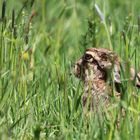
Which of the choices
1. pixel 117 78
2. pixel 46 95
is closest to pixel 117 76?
pixel 117 78

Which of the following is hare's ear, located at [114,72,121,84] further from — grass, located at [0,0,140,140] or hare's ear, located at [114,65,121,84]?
grass, located at [0,0,140,140]

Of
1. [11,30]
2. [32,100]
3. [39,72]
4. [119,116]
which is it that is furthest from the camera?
[39,72]

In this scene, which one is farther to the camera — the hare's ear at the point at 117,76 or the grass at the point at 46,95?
the hare's ear at the point at 117,76

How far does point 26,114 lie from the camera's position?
15.1 feet

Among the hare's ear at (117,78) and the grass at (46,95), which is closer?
the grass at (46,95)

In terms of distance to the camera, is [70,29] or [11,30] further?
[70,29]

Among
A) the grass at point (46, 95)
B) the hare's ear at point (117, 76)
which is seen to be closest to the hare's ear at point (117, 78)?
the hare's ear at point (117, 76)

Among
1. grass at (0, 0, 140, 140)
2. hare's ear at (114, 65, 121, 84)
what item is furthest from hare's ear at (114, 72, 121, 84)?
grass at (0, 0, 140, 140)

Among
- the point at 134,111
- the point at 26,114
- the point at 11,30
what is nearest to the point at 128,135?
the point at 134,111

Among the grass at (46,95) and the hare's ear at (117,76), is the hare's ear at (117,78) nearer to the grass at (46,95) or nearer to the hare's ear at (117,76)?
the hare's ear at (117,76)

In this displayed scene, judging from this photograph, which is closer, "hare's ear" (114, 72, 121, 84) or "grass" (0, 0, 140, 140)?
"grass" (0, 0, 140, 140)

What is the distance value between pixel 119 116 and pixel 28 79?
0.74 meters

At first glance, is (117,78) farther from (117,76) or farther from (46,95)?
(46,95)

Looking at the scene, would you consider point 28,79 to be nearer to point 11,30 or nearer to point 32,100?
point 32,100
